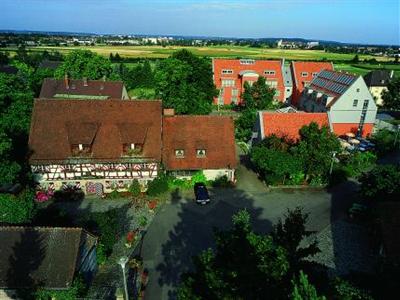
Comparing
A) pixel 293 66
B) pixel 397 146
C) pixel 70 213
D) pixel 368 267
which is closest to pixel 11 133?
pixel 70 213

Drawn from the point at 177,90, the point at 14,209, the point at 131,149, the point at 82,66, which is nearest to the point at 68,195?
the point at 131,149

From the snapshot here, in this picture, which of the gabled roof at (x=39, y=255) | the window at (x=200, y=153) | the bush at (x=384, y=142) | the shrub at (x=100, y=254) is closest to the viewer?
the gabled roof at (x=39, y=255)

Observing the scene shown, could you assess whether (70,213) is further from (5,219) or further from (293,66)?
(293,66)

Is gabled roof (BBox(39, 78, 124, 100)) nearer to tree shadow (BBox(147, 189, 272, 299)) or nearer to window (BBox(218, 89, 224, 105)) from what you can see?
window (BBox(218, 89, 224, 105))

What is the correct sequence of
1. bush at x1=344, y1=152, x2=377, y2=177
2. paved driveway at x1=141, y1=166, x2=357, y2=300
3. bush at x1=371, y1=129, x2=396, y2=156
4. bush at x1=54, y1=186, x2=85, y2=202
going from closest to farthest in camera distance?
1. paved driveway at x1=141, y1=166, x2=357, y2=300
2. bush at x1=54, y1=186, x2=85, y2=202
3. bush at x1=344, y1=152, x2=377, y2=177
4. bush at x1=371, y1=129, x2=396, y2=156

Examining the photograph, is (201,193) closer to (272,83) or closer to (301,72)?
(272,83)

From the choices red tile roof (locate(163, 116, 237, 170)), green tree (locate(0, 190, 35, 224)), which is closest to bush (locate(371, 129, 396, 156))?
red tile roof (locate(163, 116, 237, 170))

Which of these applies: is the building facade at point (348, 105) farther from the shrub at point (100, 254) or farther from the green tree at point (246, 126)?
the shrub at point (100, 254)

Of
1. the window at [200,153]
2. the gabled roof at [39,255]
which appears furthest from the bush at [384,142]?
the gabled roof at [39,255]
